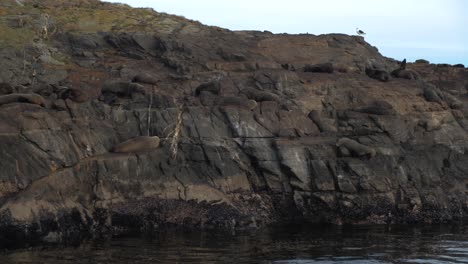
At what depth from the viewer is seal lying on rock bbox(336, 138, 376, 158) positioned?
26.1 meters

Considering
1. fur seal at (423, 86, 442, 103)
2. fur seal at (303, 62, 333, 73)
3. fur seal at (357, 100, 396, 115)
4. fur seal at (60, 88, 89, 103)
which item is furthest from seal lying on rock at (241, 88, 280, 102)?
fur seal at (423, 86, 442, 103)

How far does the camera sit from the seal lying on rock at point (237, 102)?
1091 inches

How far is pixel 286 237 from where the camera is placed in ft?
71.0

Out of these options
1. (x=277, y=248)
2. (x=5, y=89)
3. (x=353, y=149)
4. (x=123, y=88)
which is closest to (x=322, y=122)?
(x=353, y=149)

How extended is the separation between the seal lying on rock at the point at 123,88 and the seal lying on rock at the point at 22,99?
3481 millimetres

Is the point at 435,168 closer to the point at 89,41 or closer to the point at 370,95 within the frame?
the point at 370,95

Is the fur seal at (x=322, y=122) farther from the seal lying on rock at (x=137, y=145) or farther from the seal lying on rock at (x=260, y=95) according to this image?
the seal lying on rock at (x=137, y=145)

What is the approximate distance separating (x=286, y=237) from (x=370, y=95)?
1298 cm

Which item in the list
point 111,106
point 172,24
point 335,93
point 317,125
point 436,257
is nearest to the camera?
point 436,257

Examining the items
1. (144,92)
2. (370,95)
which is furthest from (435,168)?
(144,92)

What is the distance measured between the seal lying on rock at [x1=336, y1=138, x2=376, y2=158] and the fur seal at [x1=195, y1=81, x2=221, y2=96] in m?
6.73

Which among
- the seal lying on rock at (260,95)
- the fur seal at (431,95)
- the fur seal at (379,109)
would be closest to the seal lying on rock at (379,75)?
the fur seal at (431,95)

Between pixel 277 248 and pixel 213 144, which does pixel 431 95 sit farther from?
pixel 277 248

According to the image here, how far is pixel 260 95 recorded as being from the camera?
2930 centimetres
